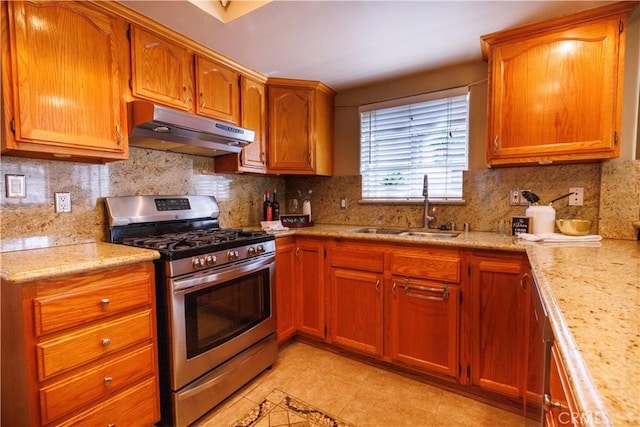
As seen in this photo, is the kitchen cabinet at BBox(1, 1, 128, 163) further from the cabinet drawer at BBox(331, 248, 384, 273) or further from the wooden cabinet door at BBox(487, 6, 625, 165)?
the wooden cabinet door at BBox(487, 6, 625, 165)

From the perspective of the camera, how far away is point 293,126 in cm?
267

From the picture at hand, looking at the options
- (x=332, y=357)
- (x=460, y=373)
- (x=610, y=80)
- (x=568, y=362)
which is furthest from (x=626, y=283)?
(x=332, y=357)

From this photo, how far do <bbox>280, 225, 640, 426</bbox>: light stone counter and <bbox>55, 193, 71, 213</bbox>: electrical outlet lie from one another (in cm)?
215

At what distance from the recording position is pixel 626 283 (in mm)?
906

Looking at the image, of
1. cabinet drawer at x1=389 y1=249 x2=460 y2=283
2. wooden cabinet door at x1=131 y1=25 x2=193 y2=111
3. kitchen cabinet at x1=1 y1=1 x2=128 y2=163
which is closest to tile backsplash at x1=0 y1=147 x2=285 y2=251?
kitchen cabinet at x1=1 y1=1 x2=128 y2=163

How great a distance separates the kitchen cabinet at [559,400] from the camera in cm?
59

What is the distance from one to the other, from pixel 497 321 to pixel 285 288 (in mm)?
1392

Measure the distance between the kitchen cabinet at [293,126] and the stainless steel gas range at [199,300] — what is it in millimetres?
799

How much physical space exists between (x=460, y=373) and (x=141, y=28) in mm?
2695

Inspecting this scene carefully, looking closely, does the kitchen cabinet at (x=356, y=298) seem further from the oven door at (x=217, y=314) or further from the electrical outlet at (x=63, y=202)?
the electrical outlet at (x=63, y=202)

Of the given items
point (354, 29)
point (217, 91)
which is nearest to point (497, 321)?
point (354, 29)

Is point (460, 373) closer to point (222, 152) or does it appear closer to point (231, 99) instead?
point (222, 152)

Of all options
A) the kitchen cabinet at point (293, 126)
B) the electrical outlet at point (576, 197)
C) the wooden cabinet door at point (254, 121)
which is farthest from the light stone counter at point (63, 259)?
the electrical outlet at point (576, 197)

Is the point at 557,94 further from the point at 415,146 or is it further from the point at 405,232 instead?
the point at 405,232
